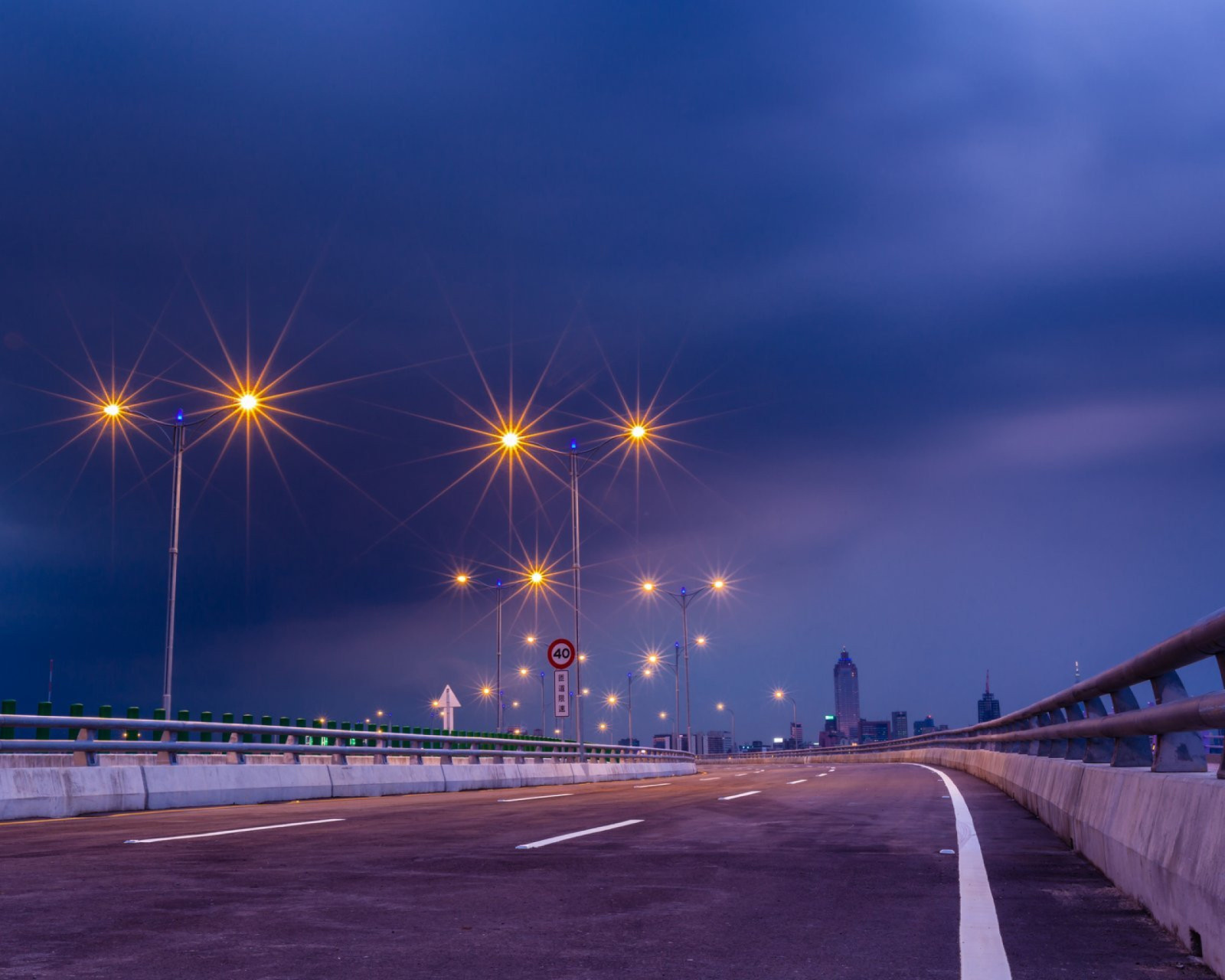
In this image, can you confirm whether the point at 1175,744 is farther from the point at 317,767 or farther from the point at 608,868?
the point at 317,767

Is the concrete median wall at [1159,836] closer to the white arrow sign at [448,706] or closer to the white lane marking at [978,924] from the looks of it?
the white lane marking at [978,924]

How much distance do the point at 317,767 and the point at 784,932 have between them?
15123 millimetres

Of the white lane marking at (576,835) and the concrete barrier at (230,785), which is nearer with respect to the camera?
the white lane marking at (576,835)

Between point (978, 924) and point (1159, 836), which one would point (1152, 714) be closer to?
point (1159, 836)

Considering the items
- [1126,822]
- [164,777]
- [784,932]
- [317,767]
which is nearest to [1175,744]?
[1126,822]

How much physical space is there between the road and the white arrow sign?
23.2 meters

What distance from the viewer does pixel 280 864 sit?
8.40 m

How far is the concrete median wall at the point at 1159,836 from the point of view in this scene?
15.7ft

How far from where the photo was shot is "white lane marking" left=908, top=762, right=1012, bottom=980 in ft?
16.9

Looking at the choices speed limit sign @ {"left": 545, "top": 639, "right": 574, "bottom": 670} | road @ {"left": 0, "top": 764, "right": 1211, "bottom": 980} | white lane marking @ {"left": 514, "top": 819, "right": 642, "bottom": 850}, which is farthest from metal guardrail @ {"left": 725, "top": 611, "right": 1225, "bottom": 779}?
speed limit sign @ {"left": 545, "top": 639, "right": 574, "bottom": 670}

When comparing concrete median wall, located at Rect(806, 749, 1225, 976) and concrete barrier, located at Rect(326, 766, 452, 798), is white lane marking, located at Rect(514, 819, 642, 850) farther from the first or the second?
concrete barrier, located at Rect(326, 766, 452, 798)

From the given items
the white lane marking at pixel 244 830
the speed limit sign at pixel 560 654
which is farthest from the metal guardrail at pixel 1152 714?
the speed limit sign at pixel 560 654

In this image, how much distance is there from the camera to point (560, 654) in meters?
30.5

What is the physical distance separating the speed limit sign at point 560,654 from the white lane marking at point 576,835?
17.6 meters
